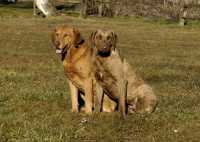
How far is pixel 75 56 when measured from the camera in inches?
407

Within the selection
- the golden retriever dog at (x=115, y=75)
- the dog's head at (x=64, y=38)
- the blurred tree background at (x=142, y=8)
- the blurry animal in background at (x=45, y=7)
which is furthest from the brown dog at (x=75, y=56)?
the blurry animal in background at (x=45, y=7)

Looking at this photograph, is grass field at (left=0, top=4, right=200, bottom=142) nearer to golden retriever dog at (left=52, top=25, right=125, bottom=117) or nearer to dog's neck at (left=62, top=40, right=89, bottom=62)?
golden retriever dog at (left=52, top=25, right=125, bottom=117)

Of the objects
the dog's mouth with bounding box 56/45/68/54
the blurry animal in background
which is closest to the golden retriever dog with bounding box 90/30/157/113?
the dog's mouth with bounding box 56/45/68/54

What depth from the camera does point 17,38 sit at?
2798 cm

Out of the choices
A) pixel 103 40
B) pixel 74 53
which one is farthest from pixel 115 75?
pixel 74 53

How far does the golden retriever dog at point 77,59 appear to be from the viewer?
10133 millimetres

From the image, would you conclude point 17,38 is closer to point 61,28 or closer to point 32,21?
point 32,21

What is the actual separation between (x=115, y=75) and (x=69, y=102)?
199 centimetres

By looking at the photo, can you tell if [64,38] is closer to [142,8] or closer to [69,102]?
[69,102]

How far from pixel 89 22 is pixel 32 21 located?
3.50m

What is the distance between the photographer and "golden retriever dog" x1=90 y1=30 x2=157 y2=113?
977cm

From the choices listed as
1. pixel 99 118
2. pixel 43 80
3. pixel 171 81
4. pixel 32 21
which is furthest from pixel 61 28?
pixel 32 21

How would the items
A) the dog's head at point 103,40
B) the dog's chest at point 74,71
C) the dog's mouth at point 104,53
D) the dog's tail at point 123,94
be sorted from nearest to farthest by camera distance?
the dog's head at point 103,40 → the dog's mouth at point 104,53 → the dog's tail at point 123,94 → the dog's chest at point 74,71

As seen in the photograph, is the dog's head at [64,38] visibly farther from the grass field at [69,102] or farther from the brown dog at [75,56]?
the grass field at [69,102]
